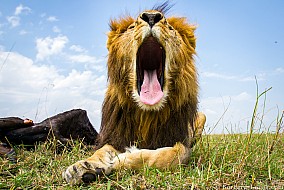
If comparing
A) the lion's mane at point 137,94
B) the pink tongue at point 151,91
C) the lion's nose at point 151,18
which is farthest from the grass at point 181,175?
the lion's nose at point 151,18

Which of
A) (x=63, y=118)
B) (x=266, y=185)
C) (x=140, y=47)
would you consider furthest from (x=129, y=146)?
(x=63, y=118)

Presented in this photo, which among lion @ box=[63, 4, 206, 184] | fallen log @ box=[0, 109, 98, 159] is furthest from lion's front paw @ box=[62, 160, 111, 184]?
fallen log @ box=[0, 109, 98, 159]

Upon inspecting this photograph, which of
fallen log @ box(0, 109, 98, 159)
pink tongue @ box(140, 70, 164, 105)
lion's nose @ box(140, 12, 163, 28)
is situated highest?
lion's nose @ box(140, 12, 163, 28)

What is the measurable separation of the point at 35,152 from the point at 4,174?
989 millimetres

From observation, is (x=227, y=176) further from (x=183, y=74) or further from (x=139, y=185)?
(x=183, y=74)

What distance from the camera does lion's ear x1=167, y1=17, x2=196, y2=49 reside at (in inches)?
130

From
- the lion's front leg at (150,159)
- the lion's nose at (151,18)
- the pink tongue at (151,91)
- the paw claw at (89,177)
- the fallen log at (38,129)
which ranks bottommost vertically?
the paw claw at (89,177)

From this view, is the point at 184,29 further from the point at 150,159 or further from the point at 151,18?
the point at 150,159

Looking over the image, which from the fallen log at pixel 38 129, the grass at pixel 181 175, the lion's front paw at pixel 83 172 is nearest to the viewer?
the grass at pixel 181 175

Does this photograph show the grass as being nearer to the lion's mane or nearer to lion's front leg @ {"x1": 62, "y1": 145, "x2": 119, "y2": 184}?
lion's front leg @ {"x1": 62, "y1": 145, "x2": 119, "y2": 184}

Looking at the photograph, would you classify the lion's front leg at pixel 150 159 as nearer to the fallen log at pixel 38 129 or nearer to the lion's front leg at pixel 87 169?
the lion's front leg at pixel 87 169

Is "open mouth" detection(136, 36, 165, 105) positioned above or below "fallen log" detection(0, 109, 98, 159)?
above

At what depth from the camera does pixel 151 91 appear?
314 centimetres

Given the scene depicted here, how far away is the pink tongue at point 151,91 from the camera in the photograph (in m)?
3.08
